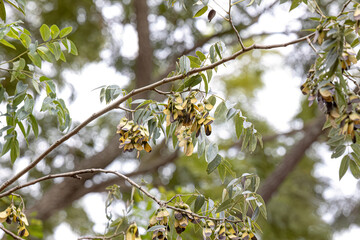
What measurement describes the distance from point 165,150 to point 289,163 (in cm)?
161

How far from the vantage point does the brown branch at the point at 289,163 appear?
10.9 ft

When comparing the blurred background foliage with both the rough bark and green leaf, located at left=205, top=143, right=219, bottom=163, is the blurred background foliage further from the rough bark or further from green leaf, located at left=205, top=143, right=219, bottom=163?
green leaf, located at left=205, top=143, right=219, bottom=163

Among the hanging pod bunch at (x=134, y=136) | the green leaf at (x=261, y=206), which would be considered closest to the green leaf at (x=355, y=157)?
the green leaf at (x=261, y=206)

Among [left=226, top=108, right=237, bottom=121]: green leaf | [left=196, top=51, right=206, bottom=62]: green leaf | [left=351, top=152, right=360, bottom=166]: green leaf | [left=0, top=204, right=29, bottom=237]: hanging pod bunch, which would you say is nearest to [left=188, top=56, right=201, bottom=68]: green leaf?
[left=196, top=51, right=206, bottom=62]: green leaf

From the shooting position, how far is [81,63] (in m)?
3.92

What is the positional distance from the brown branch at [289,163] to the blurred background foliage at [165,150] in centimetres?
12

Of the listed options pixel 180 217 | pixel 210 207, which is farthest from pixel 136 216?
pixel 180 217

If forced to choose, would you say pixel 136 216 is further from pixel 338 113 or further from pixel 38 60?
pixel 338 113

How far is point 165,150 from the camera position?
4.73 meters

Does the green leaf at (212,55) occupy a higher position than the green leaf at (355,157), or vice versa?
the green leaf at (212,55)

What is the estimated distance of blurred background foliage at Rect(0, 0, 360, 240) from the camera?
355 cm

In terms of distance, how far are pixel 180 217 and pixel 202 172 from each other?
2.74 m

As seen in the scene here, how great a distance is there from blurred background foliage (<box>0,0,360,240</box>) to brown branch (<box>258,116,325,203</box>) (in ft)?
0.38

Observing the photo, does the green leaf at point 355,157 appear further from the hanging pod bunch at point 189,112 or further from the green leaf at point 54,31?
the green leaf at point 54,31
